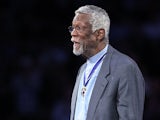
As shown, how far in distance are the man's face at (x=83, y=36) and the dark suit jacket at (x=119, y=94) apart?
0.24 metres

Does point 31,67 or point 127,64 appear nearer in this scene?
point 127,64

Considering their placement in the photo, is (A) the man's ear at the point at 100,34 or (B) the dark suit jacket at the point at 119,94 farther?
(A) the man's ear at the point at 100,34

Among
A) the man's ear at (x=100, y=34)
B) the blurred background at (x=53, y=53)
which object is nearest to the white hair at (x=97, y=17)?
the man's ear at (x=100, y=34)

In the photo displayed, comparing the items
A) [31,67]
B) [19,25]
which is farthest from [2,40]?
[31,67]

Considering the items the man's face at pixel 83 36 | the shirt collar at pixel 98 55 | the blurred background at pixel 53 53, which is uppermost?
the man's face at pixel 83 36

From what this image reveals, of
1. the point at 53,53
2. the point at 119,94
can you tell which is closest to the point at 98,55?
the point at 119,94

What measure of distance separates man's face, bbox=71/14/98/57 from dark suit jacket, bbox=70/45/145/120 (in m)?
0.24

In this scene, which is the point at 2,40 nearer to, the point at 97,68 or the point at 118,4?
the point at 118,4

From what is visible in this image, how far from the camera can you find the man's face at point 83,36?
4.24 meters

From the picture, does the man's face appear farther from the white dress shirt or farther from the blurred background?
the blurred background

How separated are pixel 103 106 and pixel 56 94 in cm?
448

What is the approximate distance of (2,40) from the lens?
9430 mm

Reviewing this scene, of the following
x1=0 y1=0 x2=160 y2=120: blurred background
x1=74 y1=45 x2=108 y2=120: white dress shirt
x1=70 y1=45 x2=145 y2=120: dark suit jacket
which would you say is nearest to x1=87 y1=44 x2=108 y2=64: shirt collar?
x1=74 y1=45 x2=108 y2=120: white dress shirt

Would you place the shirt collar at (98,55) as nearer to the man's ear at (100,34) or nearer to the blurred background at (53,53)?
the man's ear at (100,34)
